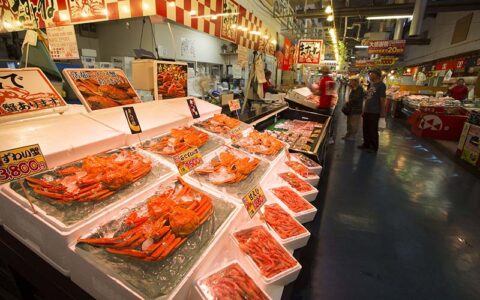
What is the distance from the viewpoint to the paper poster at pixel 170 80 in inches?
113

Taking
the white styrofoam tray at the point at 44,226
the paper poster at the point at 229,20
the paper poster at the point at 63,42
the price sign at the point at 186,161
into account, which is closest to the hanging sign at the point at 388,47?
the paper poster at the point at 229,20

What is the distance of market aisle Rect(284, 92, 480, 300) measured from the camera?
260 centimetres

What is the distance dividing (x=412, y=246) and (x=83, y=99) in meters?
4.25

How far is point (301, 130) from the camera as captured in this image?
502 cm

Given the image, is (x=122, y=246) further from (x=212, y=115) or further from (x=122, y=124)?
(x=212, y=115)

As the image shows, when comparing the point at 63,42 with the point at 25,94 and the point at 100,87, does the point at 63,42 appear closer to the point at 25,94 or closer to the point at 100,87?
the point at 100,87

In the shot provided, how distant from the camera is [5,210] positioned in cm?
134

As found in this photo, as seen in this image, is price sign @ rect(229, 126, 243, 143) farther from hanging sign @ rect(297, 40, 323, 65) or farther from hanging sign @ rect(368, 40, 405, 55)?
hanging sign @ rect(368, 40, 405, 55)

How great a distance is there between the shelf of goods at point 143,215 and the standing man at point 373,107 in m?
6.09

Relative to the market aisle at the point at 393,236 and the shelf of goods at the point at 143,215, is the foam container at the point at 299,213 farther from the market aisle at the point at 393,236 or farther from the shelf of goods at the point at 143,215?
the market aisle at the point at 393,236

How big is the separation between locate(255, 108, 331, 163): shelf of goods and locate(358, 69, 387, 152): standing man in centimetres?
236

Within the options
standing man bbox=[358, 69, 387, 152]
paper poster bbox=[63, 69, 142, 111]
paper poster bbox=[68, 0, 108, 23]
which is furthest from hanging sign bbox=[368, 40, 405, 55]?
paper poster bbox=[63, 69, 142, 111]

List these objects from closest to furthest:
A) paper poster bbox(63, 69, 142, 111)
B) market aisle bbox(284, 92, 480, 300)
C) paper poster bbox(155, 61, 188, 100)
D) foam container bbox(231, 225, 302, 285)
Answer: foam container bbox(231, 225, 302, 285)
paper poster bbox(63, 69, 142, 111)
market aisle bbox(284, 92, 480, 300)
paper poster bbox(155, 61, 188, 100)

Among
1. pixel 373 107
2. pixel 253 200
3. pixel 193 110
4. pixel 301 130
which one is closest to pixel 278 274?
pixel 253 200
